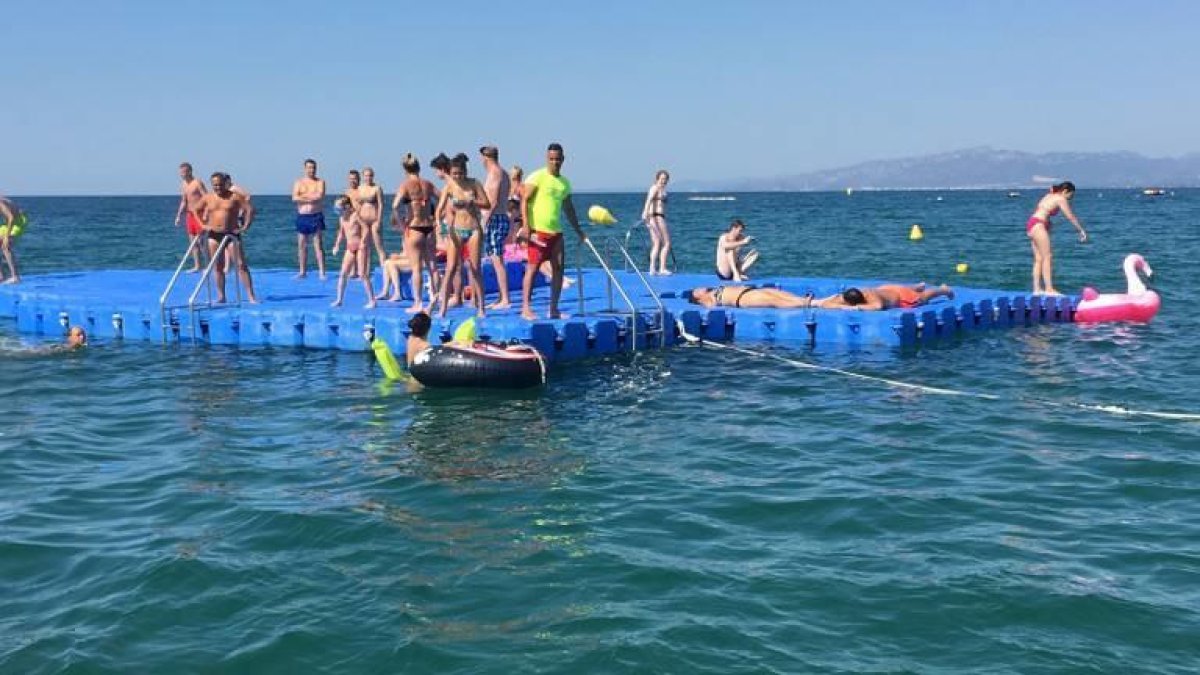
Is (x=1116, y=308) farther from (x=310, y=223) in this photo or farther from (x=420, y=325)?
(x=310, y=223)

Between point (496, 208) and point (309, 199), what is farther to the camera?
point (309, 199)

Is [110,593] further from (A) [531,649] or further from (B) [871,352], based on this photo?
(B) [871,352]

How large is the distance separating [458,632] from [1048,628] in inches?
130

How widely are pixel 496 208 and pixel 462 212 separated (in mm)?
990

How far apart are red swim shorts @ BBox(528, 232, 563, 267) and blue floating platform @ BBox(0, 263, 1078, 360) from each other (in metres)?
0.89

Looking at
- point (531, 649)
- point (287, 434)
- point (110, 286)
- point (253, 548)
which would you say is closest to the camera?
point (531, 649)

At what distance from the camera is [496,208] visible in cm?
1478

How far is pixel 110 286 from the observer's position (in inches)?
830

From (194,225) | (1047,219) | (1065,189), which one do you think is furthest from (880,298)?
(194,225)

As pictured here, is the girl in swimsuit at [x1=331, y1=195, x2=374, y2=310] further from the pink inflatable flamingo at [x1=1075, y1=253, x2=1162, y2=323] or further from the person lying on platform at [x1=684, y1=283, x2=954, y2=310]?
the pink inflatable flamingo at [x1=1075, y1=253, x2=1162, y2=323]

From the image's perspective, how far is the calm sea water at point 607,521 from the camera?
19.6 feet

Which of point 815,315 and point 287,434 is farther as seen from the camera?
point 815,315

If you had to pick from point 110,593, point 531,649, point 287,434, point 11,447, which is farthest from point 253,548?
point 11,447

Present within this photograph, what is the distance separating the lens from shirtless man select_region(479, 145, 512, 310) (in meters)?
14.4
